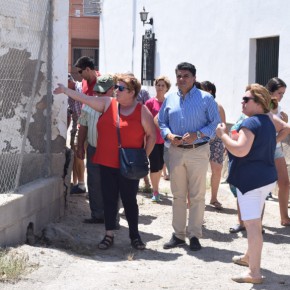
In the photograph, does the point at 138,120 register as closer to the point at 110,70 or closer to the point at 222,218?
the point at 222,218

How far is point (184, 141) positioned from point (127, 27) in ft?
41.7

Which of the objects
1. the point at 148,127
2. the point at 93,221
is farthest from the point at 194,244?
the point at 93,221

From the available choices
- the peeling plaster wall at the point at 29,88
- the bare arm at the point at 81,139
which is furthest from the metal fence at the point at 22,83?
the bare arm at the point at 81,139

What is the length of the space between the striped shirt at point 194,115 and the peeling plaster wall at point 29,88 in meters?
1.45

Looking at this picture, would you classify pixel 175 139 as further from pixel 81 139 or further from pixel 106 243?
pixel 81 139

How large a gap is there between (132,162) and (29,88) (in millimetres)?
1524

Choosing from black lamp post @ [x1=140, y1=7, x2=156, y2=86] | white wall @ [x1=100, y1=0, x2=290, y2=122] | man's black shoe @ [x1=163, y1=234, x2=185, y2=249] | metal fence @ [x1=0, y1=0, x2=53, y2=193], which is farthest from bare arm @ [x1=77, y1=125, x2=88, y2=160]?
black lamp post @ [x1=140, y1=7, x2=156, y2=86]

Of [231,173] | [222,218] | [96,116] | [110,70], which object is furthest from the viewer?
[110,70]

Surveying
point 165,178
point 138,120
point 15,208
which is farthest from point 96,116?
point 165,178

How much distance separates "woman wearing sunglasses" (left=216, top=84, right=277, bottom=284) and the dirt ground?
323 millimetres

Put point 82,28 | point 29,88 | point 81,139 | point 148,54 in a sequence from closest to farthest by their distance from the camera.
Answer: point 29,88
point 81,139
point 148,54
point 82,28

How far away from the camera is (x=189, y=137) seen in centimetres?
650

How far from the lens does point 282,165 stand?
787cm

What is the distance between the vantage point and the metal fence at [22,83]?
671 centimetres
